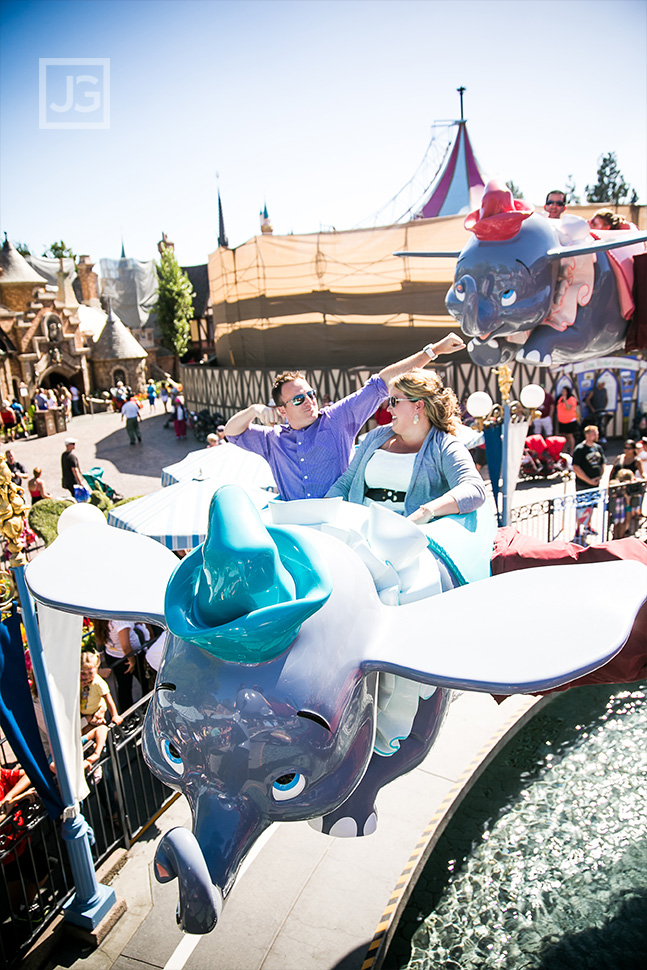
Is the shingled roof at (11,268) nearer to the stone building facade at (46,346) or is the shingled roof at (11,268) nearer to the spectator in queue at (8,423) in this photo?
the stone building facade at (46,346)

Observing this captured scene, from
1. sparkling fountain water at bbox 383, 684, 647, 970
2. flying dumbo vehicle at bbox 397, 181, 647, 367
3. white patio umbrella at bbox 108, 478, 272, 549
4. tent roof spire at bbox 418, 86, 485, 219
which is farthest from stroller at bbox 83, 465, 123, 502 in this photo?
tent roof spire at bbox 418, 86, 485, 219

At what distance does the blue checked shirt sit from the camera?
2.81 metres

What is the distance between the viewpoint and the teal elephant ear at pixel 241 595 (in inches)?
60.2

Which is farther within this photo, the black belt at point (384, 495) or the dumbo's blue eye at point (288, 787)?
the black belt at point (384, 495)

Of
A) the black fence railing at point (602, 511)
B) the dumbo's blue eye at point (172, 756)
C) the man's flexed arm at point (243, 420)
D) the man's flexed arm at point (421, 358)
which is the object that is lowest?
the black fence railing at point (602, 511)

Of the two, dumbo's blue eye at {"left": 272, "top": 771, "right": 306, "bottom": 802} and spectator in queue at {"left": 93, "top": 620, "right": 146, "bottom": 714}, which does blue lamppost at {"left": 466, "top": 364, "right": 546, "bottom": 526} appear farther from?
dumbo's blue eye at {"left": 272, "top": 771, "right": 306, "bottom": 802}

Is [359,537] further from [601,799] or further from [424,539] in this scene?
[601,799]

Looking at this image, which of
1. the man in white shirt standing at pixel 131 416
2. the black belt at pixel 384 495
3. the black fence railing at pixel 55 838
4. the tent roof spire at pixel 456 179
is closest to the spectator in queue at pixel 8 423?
the man in white shirt standing at pixel 131 416

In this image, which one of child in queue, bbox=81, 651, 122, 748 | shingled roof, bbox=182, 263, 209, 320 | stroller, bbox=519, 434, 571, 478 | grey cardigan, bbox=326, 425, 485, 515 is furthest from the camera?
shingled roof, bbox=182, 263, 209, 320

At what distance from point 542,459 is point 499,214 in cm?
906

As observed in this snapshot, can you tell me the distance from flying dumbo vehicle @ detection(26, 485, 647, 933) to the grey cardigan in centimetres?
69

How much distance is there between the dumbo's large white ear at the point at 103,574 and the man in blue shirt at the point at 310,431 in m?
0.75

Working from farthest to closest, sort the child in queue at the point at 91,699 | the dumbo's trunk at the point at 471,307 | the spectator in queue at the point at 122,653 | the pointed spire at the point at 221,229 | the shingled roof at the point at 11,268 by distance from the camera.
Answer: the pointed spire at the point at 221,229, the shingled roof at the point at 11,268, the spectator in queue at the point at 122,653, the child in queue at the point at 91,699, the dumbo's trunk at the point at 471,307

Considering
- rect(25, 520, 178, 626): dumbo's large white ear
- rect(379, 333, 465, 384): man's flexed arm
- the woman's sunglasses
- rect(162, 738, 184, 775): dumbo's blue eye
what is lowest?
rect(162, 738, 184, 775): dumbo's blue eye
